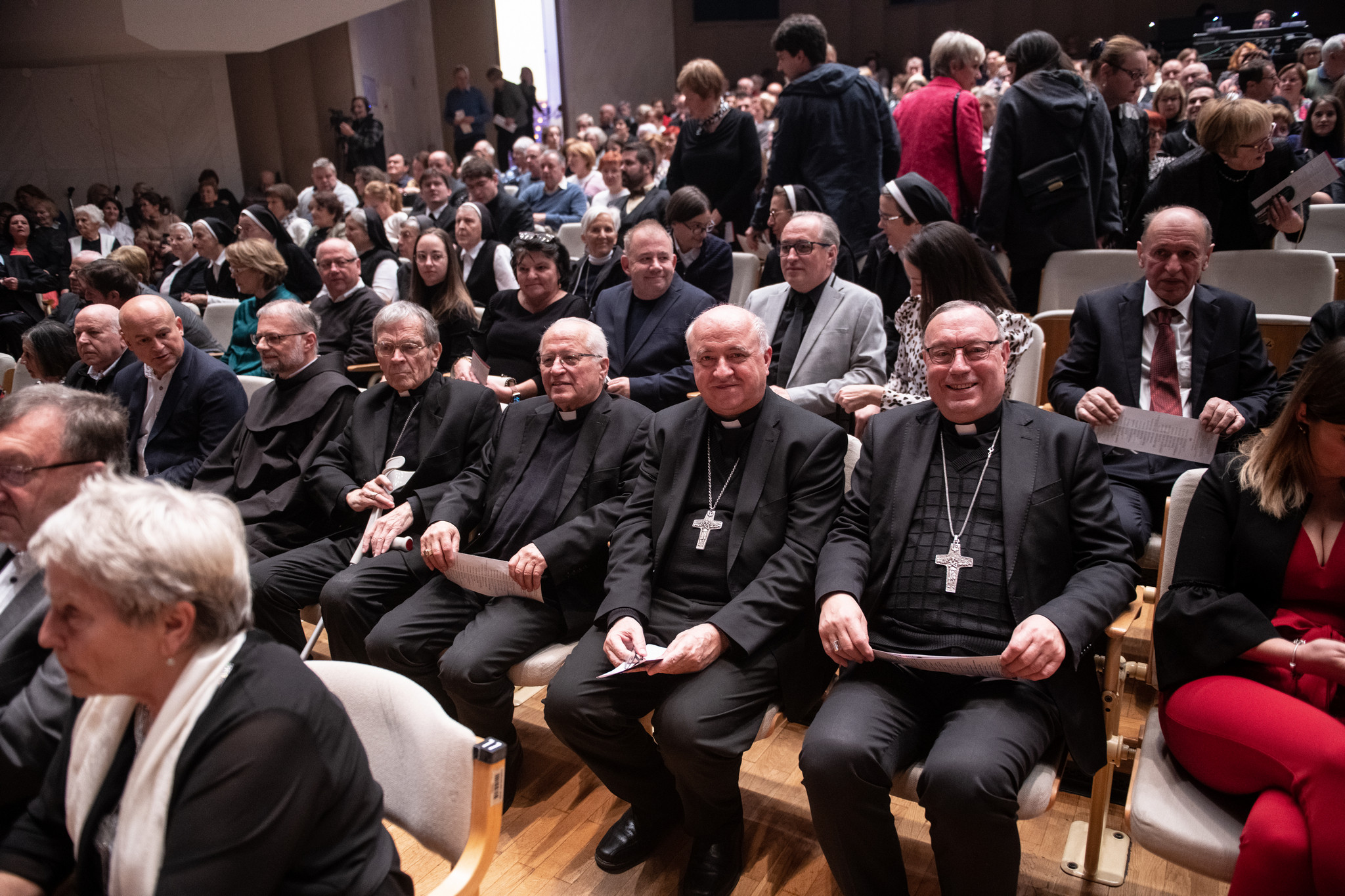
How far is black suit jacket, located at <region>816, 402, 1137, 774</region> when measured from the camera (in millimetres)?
1913

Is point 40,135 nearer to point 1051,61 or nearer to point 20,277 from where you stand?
point 20,277

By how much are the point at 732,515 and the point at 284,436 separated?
1.90m

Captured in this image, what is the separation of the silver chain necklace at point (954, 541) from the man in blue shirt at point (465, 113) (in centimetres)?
1022

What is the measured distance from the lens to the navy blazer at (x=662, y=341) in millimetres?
3652

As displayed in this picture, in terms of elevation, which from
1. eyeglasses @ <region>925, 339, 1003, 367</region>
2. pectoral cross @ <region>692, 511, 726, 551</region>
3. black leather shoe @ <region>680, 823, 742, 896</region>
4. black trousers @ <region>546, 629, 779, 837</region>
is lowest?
black leather shoe @ <region>680, 823, 742, 896</region>

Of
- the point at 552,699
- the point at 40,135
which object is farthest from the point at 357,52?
the point at 552,699

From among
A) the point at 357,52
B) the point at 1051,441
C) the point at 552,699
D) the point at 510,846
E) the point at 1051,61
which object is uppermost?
the point at 357,52

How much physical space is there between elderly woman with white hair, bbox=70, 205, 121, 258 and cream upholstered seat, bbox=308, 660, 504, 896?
8369 millimetres

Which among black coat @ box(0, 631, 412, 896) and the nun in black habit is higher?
the nun in black habit

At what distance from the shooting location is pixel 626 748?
89.4 inches

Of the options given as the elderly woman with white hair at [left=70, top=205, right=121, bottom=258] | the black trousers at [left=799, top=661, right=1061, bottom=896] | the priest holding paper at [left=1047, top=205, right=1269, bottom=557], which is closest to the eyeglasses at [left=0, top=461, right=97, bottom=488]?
the black trousers at [left=799, top=661, right=1061, bottom=896]

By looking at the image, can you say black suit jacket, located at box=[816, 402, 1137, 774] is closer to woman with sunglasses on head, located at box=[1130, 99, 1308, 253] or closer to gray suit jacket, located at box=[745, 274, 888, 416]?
gray suit jacket, located at box=[745, 274, 888, 416]

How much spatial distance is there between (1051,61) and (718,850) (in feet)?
11.3

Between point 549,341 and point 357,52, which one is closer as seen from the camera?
point 549,341
